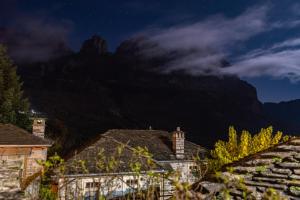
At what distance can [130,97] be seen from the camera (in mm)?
97938

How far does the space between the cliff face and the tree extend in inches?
765

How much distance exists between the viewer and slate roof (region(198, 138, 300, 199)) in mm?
4155

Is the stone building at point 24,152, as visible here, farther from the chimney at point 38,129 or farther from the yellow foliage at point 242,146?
the yellow foliage at point 242,146

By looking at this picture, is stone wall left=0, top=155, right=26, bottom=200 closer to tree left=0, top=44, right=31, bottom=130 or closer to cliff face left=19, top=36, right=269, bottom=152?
tree left=0, top=44, right=31, bottom=130

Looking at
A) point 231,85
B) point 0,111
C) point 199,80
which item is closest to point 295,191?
point 0,111

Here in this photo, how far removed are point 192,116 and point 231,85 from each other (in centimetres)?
6115

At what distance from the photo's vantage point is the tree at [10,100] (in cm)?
2883

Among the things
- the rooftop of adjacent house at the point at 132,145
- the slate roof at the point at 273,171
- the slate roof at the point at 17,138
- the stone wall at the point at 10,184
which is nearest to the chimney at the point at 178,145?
the rooftop of adjacent house at the point at 132,145

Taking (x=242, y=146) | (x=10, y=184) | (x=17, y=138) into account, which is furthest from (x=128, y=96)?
(x=10, y=184)

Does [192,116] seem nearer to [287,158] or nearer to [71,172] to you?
[71,172]

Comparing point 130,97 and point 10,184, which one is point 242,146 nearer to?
point 10,184

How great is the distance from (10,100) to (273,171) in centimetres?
2977

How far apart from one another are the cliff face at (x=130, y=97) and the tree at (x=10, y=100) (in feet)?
63.7

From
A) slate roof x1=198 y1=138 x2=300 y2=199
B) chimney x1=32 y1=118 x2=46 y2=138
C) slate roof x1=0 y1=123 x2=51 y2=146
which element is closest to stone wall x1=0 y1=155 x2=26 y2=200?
slate roof x1=198 y1=138 x2=300 y2=199
